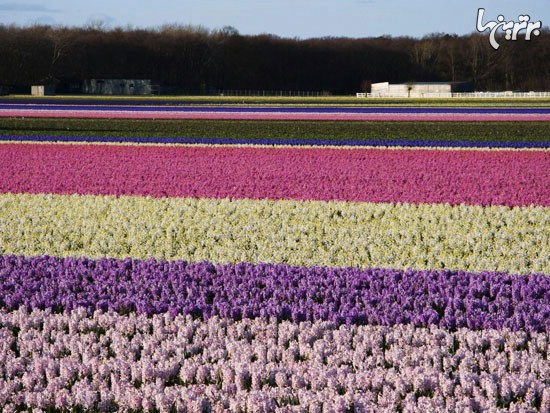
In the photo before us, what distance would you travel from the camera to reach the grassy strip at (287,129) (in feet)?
88.5

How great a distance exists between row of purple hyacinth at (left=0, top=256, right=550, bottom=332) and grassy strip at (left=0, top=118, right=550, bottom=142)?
17502 millimetres

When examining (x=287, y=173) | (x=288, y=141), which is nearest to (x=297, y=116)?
(x=288, y=141)

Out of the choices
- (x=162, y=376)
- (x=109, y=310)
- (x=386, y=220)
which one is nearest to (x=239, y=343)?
(x=162, y=376)

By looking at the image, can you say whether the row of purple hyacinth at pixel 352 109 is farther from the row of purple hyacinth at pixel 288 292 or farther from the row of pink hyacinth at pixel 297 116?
the row of purple hyacinth at pixel 288 292

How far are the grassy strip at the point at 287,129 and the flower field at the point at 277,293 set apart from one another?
10695mm

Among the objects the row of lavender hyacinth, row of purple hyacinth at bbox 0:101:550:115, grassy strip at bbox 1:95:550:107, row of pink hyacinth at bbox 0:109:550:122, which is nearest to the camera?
the row of lavender hyacinth

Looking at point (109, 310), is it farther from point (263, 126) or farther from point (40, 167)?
point (263, 126)

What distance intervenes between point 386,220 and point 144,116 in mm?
28029

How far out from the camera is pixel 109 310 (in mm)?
7578

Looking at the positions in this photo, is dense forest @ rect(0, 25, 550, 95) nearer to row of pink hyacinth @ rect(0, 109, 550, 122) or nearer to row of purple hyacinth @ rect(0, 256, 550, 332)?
row of pink hyacinth @ rect(0, 109, 550, 122)

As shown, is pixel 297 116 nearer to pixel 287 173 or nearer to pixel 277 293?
pixel 287 173

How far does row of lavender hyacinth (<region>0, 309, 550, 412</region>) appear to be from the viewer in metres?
5.61

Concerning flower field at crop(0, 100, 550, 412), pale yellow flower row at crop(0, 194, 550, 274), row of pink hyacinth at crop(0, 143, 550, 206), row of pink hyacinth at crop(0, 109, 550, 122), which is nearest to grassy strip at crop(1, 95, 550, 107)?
row of pink hyacinth at crop(0, 109, 550, 122)

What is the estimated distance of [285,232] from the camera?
36.8 ft
